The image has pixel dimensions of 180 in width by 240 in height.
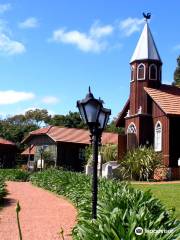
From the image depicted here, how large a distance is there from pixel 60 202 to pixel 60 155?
26204 millimetres

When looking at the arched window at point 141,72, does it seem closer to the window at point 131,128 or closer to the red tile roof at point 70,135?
the window at point 131,128

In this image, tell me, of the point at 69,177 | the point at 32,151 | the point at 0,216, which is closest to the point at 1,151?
the point at 32,151

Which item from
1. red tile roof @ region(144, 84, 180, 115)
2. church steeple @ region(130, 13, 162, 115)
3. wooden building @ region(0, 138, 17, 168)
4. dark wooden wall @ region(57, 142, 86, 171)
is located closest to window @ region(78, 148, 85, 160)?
dark wooden wall @ region(57, 142, 86, 171)

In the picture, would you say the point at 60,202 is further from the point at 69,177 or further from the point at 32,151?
the point at 32,151

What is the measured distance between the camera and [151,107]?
31.7m

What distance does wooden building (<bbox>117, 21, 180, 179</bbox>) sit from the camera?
97.3ft

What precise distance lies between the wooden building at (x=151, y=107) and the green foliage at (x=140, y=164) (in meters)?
1.49

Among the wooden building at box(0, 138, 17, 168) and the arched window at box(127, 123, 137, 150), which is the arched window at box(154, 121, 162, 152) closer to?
the arched window at box(127, 123, 137, 150)

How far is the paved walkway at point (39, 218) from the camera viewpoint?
11148 millimetres

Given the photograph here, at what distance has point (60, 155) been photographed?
44500 mm

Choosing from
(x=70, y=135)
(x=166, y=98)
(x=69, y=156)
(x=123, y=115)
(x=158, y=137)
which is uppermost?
(x=166, y=98)

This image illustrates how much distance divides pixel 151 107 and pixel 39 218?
18959 millimetres

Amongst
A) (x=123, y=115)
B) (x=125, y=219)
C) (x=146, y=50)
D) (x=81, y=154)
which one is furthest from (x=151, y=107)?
(x=125, y=219)

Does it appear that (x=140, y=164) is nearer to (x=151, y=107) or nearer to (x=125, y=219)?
(x=151, y=107)
